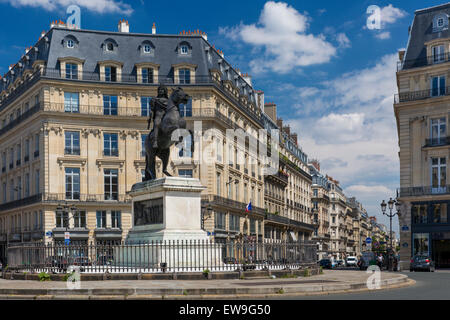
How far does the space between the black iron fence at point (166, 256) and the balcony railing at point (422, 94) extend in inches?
Result: 1084

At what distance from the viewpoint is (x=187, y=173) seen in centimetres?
5594

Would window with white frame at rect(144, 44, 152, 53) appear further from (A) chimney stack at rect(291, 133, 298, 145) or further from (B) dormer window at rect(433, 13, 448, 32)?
(A) chimney stack at rect(291, 133, 298, 145)

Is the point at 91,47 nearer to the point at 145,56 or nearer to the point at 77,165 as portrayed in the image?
the point at 145,56

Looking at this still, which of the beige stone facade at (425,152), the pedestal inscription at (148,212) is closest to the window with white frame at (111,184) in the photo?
the beige stone facade at (425,152)

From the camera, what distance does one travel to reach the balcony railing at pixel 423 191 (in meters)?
45.6

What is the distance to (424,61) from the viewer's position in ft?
159

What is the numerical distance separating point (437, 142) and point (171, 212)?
103 ft

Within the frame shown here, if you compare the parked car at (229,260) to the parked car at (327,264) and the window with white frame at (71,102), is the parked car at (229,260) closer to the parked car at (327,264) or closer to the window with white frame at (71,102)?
the parked car at (327,264)

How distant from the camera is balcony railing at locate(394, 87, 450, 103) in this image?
46600 millimetres

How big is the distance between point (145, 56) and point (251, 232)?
72.5 feet

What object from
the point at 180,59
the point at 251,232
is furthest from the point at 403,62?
the point at 251,232

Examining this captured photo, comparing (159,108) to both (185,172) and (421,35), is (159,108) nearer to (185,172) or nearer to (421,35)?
(185,172)

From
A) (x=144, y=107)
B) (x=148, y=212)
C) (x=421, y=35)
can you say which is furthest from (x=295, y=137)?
(x=148, y=212)

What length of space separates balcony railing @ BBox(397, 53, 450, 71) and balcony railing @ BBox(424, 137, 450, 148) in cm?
608
